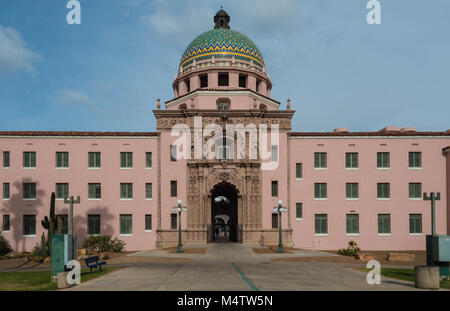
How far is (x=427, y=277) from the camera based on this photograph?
15.2m

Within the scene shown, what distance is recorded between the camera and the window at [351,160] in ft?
128

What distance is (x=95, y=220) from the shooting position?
123 ft

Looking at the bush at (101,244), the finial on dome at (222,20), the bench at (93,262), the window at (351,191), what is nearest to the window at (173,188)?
the bush at (101,244)

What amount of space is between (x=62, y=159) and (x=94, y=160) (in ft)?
11.5

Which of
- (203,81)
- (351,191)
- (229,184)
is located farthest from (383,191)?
(203,81)

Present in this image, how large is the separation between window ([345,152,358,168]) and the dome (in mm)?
17157

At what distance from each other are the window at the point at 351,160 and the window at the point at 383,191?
3543mm

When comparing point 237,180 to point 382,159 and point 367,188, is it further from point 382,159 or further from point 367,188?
point 382,159

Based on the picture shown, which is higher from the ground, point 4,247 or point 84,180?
point 84,180

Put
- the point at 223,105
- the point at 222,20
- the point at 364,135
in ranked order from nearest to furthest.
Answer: the point at 364,135 < the point at 223,105 < the point at 222,20

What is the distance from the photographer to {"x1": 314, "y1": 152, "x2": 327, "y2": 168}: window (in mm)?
38969

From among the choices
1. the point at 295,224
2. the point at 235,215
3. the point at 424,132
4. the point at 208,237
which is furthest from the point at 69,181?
the point at 424,132

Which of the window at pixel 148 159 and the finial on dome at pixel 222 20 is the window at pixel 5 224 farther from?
the finial on dome at pixel 222 20
